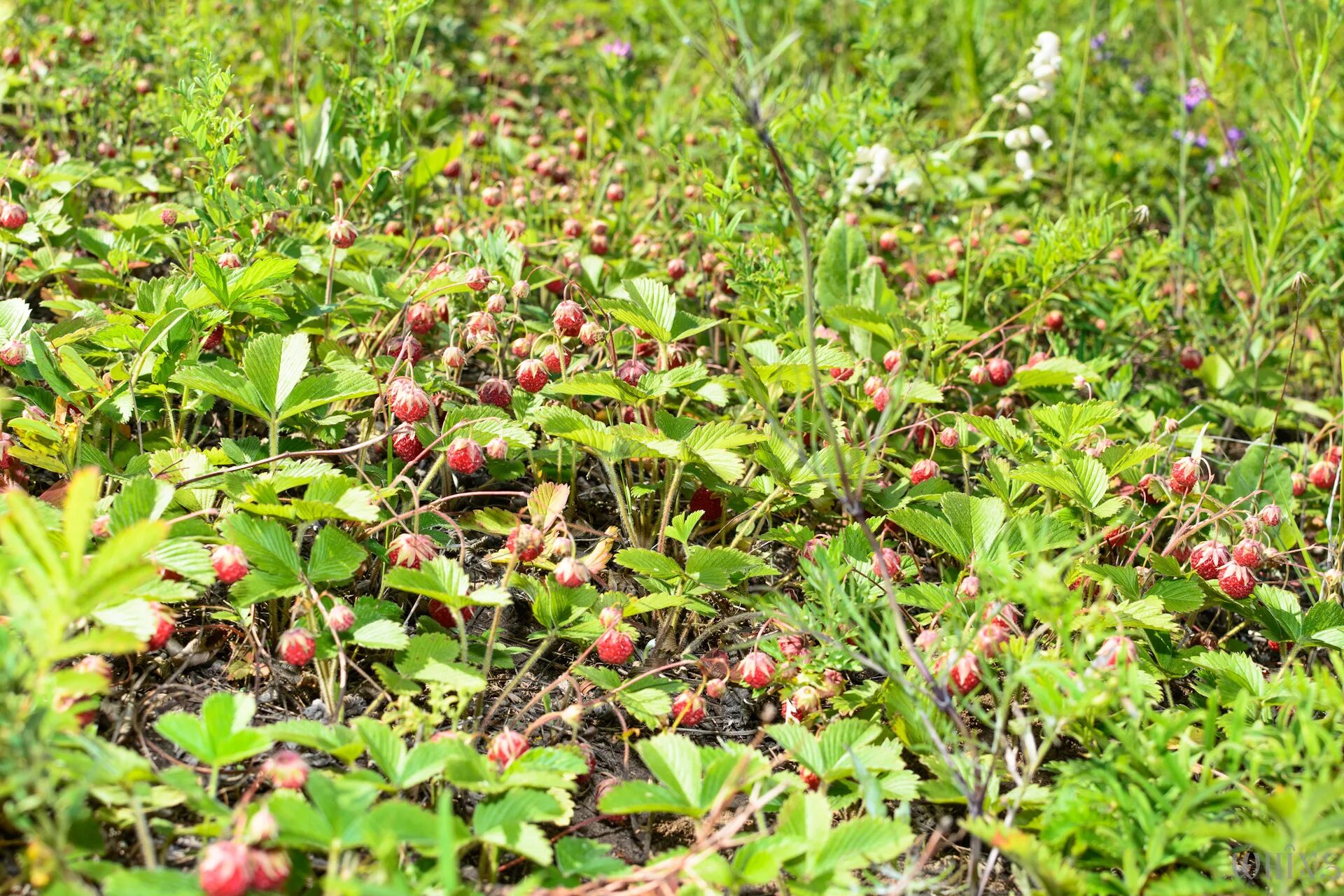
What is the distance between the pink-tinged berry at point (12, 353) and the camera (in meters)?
2.06

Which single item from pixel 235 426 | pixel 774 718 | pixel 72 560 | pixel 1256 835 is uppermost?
pixel 72 560

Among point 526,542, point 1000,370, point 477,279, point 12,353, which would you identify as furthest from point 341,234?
point 1000,370

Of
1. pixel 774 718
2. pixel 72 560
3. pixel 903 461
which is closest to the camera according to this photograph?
pixel 72 560

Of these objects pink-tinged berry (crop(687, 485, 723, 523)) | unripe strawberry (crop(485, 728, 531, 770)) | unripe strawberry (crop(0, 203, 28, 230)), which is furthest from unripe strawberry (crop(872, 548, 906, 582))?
unripe strawberry (crop(0, 203, 28, 230))

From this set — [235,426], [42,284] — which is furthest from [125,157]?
[235,426]

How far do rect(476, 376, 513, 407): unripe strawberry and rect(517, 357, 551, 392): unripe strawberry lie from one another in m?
0.03

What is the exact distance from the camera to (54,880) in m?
1.26

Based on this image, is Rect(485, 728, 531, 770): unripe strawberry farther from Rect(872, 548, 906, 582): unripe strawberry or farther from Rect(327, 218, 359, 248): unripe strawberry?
Rect(327, 218, 359, 248): unripe strawberry

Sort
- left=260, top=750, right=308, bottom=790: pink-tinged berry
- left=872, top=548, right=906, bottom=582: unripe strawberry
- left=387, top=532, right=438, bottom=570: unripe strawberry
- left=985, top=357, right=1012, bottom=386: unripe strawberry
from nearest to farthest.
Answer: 1. left=260, top=750, right=308, bottom=790: pink-tinged berry
2. left=387, top=532, right=438, bottom=570: unripe strawberry
3. left=872, top=548, right=906, bottom=582: unripe strawberry
4. left=985, top=357, right=1012, bottom=386: unripe strawberry

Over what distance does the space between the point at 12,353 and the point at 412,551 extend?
0.90 meters

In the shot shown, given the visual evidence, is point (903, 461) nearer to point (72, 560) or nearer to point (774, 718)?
point (774, 718)

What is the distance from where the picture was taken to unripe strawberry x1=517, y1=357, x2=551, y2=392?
7.32 feet

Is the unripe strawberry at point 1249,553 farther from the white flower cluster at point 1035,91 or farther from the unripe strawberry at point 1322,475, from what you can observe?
the white flower cluster at point 1035,91

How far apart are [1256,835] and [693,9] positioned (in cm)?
474
